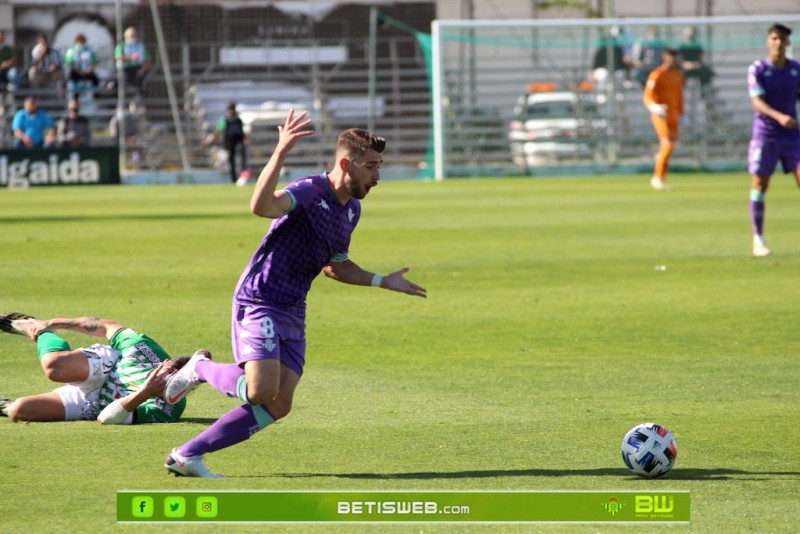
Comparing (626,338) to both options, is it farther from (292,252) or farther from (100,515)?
(100,515)

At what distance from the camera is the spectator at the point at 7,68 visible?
118 feet

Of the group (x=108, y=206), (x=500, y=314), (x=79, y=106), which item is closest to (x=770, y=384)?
(x=500, y=314)

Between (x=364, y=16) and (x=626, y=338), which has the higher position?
(x=364, y=16)

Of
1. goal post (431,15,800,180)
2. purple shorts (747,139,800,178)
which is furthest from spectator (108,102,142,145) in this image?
purple shorts (747,139,800,178)

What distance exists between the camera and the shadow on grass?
22.0 feet

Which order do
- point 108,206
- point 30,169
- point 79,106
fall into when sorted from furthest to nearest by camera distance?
point 79,106
point 30,169
point 108,206

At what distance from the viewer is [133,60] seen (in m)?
36.6

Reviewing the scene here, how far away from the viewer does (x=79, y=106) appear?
37281 mm

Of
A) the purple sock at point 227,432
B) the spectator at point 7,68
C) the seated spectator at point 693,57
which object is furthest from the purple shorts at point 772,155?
the spectator at point 7,68

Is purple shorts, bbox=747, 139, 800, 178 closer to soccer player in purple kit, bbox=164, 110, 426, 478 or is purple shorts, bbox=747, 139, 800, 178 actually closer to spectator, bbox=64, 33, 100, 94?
soccer player in purple kit, bbox=164, 110, 426, 478

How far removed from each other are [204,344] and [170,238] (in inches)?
346

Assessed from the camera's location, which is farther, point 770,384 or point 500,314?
point 500,314

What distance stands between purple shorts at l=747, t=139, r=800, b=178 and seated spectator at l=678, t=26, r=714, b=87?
2267cm

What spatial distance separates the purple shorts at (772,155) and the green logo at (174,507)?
11.3 m
